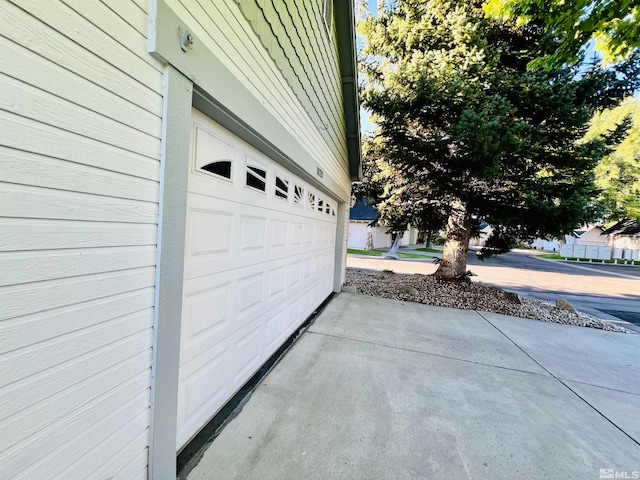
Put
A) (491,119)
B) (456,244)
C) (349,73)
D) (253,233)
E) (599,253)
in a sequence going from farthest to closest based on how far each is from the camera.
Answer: (599,253), (456,244), (491,119), (349,73), (253,233)

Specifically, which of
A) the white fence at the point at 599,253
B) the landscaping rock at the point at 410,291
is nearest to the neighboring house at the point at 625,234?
the white fence at the point at 599,253

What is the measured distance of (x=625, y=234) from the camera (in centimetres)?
2623

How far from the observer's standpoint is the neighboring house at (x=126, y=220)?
0.96m

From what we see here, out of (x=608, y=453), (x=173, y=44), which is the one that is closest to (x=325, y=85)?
(x=173, y=44)

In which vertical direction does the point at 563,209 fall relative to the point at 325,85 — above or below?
below

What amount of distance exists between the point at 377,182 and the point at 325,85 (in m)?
4.90

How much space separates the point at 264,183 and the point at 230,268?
100 centimetres

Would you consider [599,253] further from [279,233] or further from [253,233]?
[253,233]

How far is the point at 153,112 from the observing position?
1398 mm

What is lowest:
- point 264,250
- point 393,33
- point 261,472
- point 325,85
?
point 261,472

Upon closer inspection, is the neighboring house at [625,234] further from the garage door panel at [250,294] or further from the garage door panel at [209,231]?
the garage door panel at [209,231]

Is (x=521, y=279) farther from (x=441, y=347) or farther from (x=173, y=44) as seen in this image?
(x=173, y=44)

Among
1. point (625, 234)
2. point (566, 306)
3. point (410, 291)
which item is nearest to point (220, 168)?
point (410, 291)

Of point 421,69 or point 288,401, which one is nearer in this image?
point 288,401
